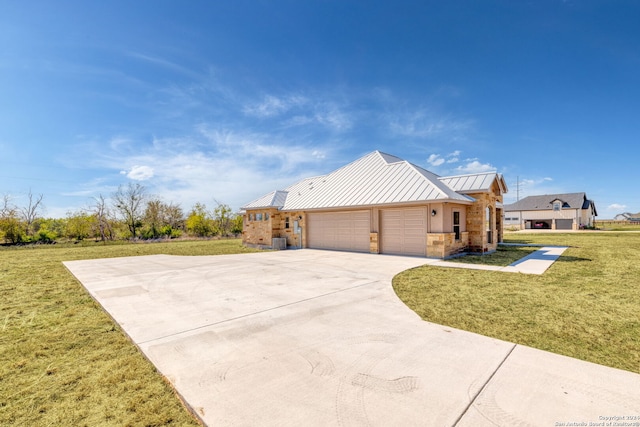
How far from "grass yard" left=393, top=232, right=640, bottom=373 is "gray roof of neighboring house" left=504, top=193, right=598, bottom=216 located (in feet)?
138

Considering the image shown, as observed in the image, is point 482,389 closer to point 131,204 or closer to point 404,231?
point 404,231

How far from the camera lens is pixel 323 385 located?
9.23ft

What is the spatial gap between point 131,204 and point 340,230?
27281 mm

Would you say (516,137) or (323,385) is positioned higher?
(516,137)

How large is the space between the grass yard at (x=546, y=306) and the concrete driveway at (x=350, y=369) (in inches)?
17.9

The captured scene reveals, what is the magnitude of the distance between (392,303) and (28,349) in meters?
5.94

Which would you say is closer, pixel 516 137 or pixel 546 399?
pixel 546 399

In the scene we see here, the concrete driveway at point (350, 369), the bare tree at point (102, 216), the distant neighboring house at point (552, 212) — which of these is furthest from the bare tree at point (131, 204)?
the distant neighboring house at point (552, 212)

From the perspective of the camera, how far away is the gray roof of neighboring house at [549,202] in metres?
41.0

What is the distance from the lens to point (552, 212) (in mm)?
42312

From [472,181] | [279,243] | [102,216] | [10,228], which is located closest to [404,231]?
[472,181]

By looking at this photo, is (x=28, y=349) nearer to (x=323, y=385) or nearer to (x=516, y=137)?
(x=323, y=385)

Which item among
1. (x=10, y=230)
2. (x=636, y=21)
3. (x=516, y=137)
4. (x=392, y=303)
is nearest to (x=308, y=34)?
(x=392, y=303)

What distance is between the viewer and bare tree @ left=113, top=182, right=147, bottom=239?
3034 centimetres
